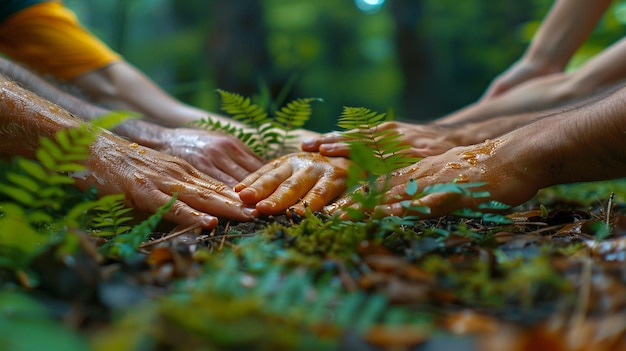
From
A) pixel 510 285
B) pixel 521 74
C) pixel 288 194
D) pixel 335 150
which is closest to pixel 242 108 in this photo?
pixel 335 150

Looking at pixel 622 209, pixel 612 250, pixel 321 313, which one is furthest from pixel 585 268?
pixel 622 209

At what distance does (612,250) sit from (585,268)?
234 mm

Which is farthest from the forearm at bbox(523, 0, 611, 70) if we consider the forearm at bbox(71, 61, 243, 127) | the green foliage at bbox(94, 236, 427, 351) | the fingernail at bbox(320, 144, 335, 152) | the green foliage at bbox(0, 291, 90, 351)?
the green foliage at bbox(0, 291, 90, 351)

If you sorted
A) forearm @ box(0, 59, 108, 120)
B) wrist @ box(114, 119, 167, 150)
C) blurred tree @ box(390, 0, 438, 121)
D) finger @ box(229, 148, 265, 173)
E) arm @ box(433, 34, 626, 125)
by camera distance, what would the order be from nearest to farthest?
1. finger @ box(229, 148, 265, 173)
2. wrist @ box(114, 119, 167, 150)
3. forearm @ box(0, 59, 108, 120)
4. arm @ box(433, 34, 626, 125)
5. blurred tree @ box(390, 0, 438, 121)

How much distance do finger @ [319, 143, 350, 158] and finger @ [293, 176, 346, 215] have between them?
0.21 meters

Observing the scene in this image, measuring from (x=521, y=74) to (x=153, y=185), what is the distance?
10.3 ft

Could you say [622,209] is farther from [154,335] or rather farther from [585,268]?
[154,335]

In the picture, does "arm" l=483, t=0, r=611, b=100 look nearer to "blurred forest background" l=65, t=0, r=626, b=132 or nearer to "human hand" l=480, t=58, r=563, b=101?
"human hand" l=480, t=58, r=563, b=101

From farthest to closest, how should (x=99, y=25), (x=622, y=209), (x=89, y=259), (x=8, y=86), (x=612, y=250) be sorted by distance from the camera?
(x=99, y=25)
(x=622, y=209)
(x=8, y=86)
(x=612, y=250)
(x=89, y=259)

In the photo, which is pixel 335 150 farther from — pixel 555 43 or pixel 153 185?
pixel 555 43

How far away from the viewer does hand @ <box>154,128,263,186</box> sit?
7.37ft

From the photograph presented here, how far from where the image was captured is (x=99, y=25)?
47.6ft

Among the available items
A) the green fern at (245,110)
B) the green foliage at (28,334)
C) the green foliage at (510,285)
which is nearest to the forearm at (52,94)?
the green fern at (245,110)

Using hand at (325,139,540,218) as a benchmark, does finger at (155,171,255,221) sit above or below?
below
